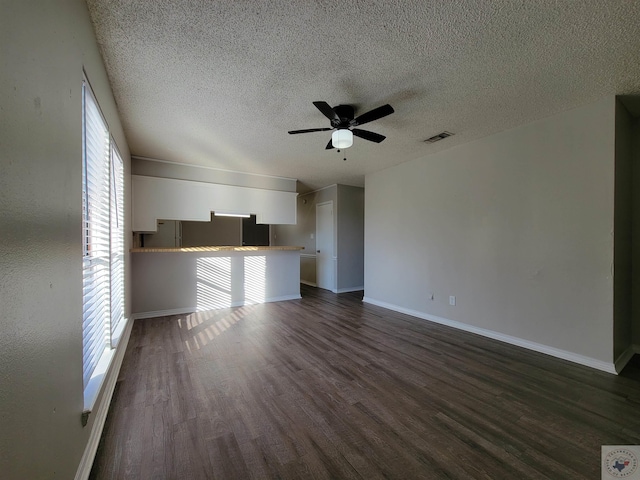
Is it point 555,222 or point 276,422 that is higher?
point 555,222

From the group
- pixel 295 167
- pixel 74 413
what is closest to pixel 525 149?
pixel 295 167

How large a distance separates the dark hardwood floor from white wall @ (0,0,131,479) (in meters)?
0.56

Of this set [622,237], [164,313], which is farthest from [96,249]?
[622,237]

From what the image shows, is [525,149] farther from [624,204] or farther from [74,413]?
[74,413]

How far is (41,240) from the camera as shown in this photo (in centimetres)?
96

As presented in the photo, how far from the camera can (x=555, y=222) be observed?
9.12 feet

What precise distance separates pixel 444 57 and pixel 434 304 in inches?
124

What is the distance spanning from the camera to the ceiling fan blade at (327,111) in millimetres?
2145

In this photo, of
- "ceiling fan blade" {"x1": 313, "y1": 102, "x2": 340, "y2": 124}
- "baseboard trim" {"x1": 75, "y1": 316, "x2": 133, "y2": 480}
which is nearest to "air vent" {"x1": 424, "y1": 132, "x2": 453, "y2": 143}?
"ceiling fan blade" {"x1": 313, "y1": 102, "x2": 340, "y2": 124}

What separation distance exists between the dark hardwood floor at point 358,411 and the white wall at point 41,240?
1.83 ft

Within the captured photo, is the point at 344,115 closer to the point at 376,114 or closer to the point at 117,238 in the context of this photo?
the point at 376,114

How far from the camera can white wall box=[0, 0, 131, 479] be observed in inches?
29.5

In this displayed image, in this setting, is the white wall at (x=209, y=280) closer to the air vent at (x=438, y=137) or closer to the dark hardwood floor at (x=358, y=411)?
the dark hardwood floor at (x=358, y=411)

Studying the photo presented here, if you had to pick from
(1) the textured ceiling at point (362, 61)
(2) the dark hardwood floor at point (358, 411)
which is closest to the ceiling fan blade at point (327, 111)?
(1) the textured ceiling at point (362, 61)
